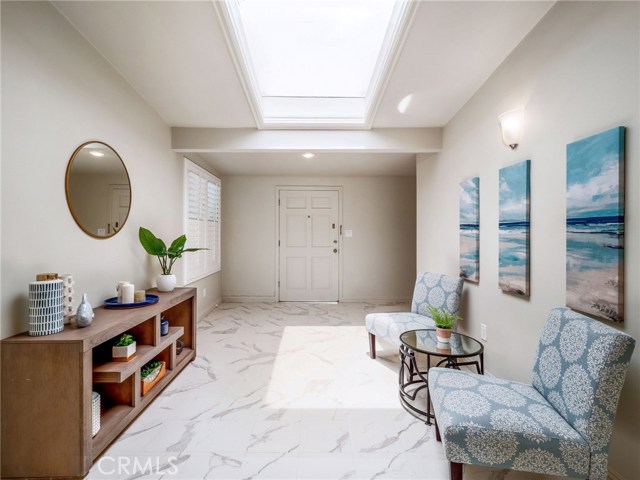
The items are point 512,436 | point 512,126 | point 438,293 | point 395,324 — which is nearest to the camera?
point 512,436

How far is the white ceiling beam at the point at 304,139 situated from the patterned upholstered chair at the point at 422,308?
1.43 m

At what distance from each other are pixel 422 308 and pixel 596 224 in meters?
1.64

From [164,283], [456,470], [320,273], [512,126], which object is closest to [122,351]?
[164,283]

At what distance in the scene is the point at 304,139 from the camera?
3023 mm

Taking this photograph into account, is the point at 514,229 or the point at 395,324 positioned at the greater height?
the point at 514,229

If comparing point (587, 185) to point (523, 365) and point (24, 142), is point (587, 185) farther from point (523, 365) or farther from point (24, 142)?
point (24, 142)

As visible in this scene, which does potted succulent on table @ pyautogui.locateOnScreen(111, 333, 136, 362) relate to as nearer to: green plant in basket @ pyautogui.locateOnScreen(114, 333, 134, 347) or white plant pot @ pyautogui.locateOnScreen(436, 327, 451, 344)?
green plant in basket @ pyautogui.locateOnScreen(114, 333, 134, 347)

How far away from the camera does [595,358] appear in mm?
1083

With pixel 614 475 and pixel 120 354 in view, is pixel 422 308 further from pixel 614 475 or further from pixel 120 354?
pixel 120 354

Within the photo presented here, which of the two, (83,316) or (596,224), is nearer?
(596,224)

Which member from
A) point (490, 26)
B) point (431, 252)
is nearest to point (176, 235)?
point (431, 252)

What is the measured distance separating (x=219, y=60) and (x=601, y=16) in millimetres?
2080

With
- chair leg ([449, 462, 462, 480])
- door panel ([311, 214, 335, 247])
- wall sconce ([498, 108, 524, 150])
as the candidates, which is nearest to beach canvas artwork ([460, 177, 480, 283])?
wall sconce ([498, 108, 524, 150])

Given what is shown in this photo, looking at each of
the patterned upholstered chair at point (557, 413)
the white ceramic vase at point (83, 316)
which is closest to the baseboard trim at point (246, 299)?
the white ceramic vase at point (83, 316)
